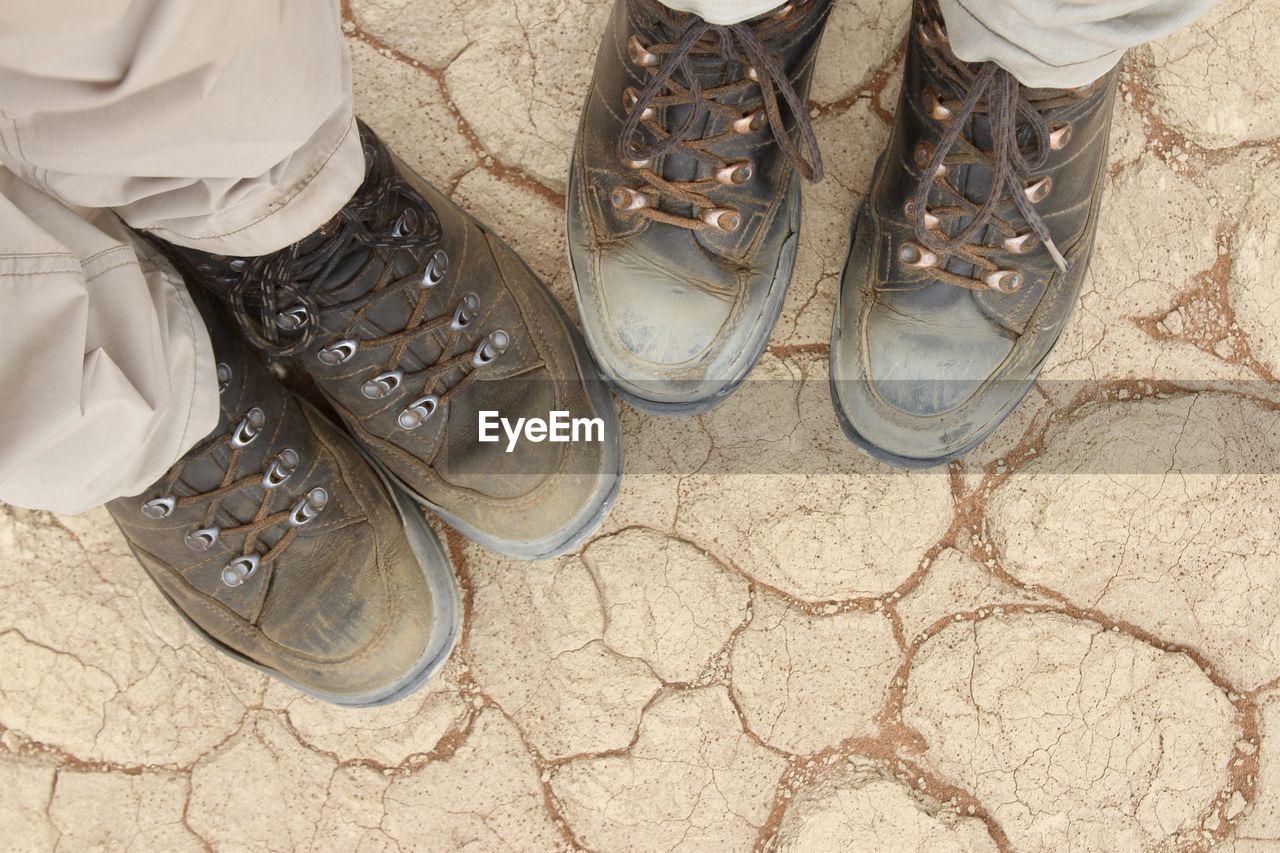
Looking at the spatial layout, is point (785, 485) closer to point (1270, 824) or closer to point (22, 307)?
point (1270, 824)

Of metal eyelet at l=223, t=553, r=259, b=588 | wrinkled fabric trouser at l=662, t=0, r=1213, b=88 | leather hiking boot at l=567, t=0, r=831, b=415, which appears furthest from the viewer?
metal eyelet at l=223, t=553, r=259, b=588

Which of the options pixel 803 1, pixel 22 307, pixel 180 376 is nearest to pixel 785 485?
pixel 803 1

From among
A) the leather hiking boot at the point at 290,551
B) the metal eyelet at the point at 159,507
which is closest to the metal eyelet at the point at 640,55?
the leather hiking boot at the point at 290,551

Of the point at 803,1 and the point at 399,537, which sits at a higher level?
the point at 803,1

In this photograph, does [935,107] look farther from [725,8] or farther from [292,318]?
[292,318]

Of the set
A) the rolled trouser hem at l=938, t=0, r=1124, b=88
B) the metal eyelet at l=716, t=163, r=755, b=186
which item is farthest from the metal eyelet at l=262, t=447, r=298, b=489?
the rolled trouser hem at l=938, t=0, r=1124, b=88

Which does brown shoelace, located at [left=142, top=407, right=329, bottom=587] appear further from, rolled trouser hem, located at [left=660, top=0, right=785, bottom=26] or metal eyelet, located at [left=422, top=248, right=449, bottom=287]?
rolled trouser hem, located at [left=660, top=0, right=785, bottom=26]

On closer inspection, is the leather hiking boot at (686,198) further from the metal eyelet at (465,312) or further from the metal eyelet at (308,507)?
the metal eyelet at (308,507)
